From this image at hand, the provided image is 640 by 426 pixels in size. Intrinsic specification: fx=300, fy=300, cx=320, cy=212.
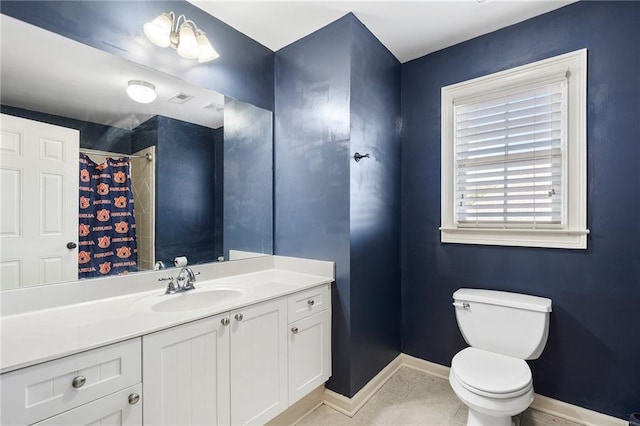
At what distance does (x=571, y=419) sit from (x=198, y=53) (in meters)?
3.04

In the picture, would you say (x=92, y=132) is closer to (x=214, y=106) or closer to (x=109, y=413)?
(x=214, y=106)

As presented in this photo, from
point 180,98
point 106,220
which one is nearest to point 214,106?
point 180,98

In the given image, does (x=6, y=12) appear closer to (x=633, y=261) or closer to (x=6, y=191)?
(x=6, y=191)

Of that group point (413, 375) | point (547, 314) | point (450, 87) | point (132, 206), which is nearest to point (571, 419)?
point (547, 314)

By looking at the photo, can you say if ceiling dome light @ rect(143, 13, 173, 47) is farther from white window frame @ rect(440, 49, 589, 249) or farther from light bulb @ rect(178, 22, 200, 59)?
white window frame @ rect(440, 49, 589, 249)

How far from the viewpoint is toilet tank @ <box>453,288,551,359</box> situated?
66.2 inches

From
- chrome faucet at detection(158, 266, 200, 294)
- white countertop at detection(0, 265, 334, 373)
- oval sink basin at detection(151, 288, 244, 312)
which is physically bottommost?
oval sink basin at detection(151, 288, 244, 312)

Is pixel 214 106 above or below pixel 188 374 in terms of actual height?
above

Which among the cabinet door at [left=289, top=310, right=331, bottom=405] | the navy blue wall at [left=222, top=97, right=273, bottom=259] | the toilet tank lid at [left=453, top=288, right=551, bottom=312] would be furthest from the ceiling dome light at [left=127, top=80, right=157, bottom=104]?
the toilet tank lid at [left=453, top=288, right=551, bottom=312]

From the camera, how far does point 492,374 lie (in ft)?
5.07

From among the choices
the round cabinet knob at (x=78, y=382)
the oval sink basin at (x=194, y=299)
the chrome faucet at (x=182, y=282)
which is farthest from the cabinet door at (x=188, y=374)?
the chrome faucet at (x=182, y=282)

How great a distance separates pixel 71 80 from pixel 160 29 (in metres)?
0.49

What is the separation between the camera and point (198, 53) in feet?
5.56

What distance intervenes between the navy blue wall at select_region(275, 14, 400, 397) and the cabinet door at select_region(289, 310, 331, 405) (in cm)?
10
